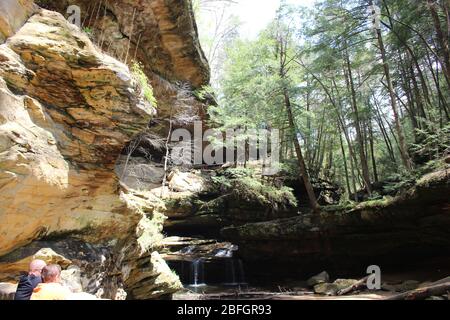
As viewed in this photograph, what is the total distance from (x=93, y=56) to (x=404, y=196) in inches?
437

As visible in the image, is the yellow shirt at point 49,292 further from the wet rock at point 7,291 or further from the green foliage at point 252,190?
the green foliage at point 252,190

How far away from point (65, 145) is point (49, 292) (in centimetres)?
349

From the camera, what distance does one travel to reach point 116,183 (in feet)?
24.2

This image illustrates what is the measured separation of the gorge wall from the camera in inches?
205

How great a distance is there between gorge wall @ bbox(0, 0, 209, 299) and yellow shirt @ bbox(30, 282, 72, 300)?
213 centimetres

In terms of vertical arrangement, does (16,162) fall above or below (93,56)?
below

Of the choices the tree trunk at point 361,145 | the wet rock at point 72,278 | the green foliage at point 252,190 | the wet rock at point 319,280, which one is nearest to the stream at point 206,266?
the green foliage at point 252,190

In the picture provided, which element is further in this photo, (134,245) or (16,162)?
(134,245)

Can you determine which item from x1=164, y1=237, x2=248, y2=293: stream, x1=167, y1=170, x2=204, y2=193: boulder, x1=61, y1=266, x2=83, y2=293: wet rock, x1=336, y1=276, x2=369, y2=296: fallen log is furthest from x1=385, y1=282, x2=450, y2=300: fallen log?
x1=167, y1=170, x2=204, y2=193: boulder

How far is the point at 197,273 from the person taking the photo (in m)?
16.5

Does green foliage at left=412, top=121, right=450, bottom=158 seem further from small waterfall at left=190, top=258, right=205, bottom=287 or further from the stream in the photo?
small waterfall at left=190, top=258, right=205, bottom=287
